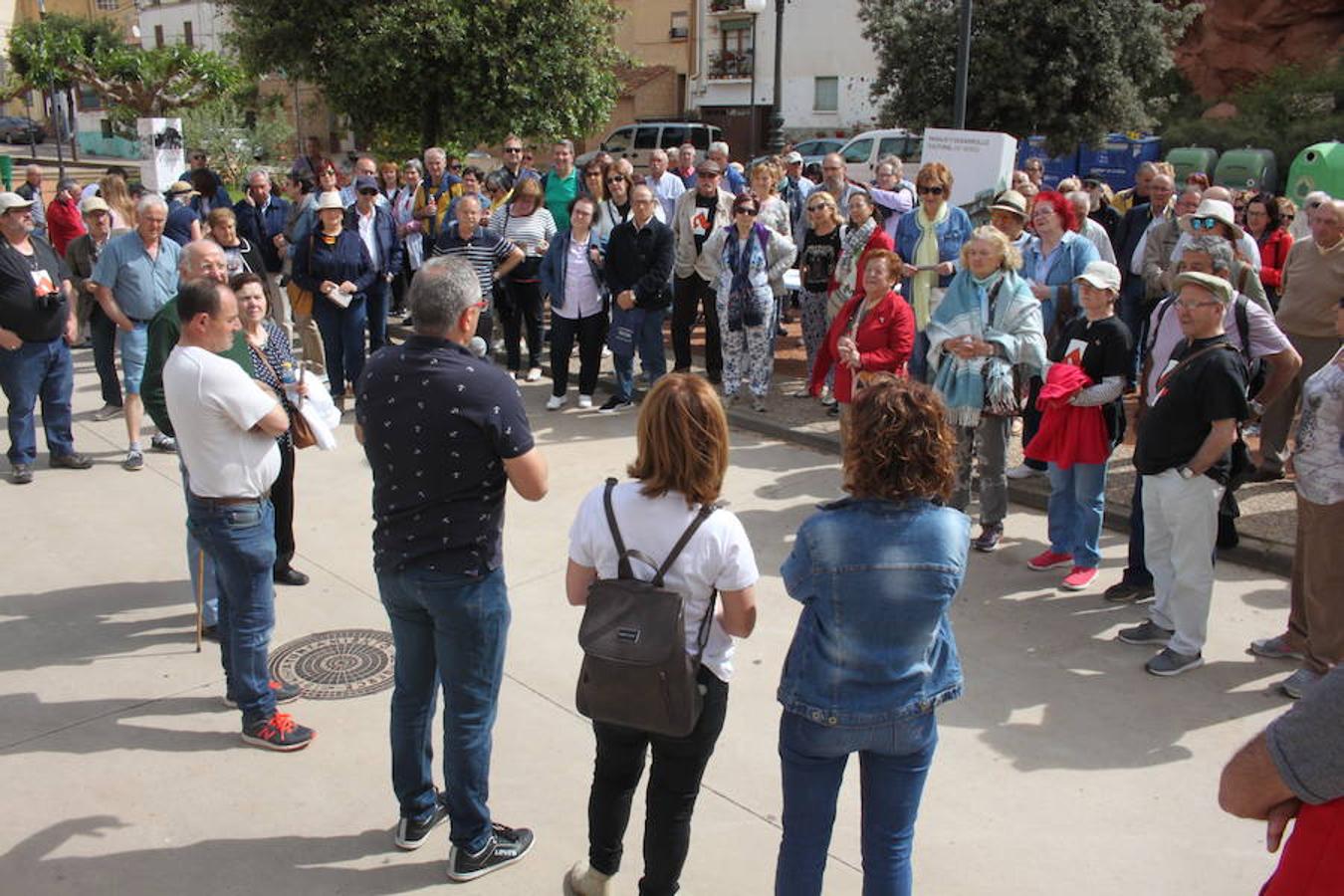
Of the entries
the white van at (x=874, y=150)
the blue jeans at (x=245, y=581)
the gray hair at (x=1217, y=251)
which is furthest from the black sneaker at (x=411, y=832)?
the white van at (x=874, y=150)

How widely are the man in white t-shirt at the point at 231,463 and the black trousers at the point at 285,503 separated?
0.98 m

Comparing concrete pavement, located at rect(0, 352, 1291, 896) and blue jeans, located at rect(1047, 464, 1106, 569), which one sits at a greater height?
blue jeans, located at rect(1047, 464, 1106, 569)

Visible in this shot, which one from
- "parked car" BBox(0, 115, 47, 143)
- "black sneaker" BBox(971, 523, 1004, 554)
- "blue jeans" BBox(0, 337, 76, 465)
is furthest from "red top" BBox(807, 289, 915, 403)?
"parked car" BBox(0, 115, 47, 143)

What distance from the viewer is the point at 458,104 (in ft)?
51.0

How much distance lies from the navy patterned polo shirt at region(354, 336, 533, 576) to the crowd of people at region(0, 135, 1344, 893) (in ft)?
0.03

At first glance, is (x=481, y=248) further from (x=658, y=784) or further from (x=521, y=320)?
(x=658, y=784)

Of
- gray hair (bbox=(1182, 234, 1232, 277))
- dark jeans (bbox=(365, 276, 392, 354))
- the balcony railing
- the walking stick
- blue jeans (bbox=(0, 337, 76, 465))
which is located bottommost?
the walking stick

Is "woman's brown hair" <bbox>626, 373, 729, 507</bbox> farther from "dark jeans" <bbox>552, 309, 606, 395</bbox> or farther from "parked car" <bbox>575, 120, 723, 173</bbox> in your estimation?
"parked car" <bbox>575, 120, 723, 173</bbox>

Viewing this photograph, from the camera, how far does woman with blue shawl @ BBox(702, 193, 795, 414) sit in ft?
27.6

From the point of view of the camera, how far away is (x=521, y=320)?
1015 centimetres

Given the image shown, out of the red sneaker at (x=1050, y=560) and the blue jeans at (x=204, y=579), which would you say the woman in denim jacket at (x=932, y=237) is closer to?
the red sneaker at (x=1050, y=560)

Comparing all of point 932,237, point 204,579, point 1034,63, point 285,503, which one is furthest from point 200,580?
point 1034,63

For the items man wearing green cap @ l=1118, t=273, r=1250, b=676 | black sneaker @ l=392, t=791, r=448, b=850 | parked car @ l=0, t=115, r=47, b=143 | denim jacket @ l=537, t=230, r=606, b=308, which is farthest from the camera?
parked car @ l=0, t=115, r=47, b=143

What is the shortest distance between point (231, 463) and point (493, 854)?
66.2 inches
